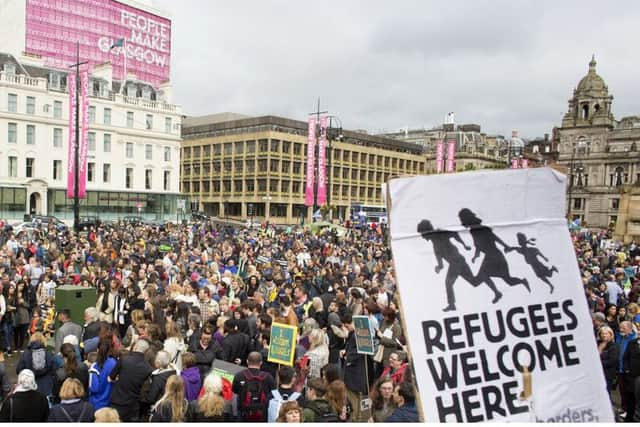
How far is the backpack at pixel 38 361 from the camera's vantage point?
6.51 metres

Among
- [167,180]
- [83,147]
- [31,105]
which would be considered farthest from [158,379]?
[167,180]

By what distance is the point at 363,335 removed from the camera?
281 inches

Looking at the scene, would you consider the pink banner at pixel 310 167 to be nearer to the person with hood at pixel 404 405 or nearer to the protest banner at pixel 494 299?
the person with hood at pixel 404 405

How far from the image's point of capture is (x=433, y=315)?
10.3 ft

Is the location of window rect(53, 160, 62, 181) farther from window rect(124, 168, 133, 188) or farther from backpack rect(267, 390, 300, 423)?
backpack rect(267, 390, 300, 423)

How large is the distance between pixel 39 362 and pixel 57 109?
165ft

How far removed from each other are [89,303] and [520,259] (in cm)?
899

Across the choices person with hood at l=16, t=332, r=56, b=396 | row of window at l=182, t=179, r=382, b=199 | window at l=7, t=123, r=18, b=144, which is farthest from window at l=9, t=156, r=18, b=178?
person with hood at l=16, t=332, r=56, b=396

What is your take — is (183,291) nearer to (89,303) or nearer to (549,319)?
(89,303)

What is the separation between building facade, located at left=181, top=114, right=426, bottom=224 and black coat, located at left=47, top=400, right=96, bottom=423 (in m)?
59.6

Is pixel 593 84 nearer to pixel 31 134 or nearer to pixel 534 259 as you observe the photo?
pixel 31 134

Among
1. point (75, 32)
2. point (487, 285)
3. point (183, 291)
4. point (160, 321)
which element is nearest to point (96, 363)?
point (160, 321)

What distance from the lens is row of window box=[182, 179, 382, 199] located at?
233 ft

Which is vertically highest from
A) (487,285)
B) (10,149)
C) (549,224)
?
(10,149)
